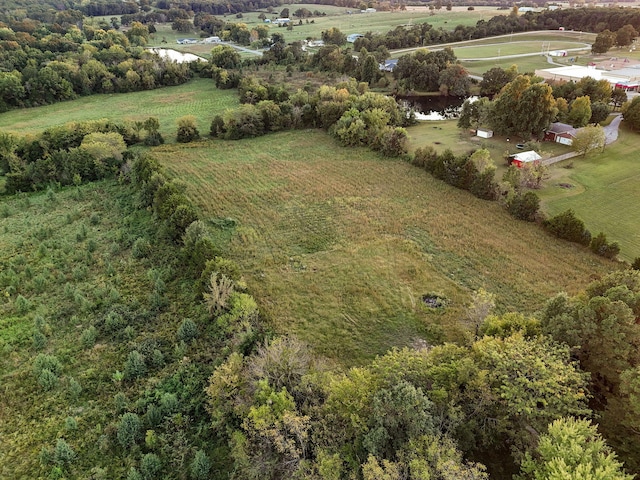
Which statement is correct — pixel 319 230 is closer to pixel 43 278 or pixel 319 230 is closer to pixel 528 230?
pixel 528 230

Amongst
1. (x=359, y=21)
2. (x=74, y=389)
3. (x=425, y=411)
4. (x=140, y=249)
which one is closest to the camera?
(x=425, y=411)

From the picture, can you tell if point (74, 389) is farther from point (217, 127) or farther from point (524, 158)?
point (524, 158)

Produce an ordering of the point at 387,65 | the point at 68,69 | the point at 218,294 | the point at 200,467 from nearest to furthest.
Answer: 1. the point at 200,467
2. the point at 218,294
3. the point at 68,69
4. the point at 387,65

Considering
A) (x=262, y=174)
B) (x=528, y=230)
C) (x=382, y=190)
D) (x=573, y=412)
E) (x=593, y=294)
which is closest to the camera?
(x=573, y=412)

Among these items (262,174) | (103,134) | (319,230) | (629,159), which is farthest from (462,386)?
(103,134)

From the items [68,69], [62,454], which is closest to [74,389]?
[62,454]

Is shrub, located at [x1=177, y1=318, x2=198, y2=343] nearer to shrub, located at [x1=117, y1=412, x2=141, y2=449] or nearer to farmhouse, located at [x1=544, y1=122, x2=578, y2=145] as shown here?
shrub, located at [x1=117, y1=412, x2=141, y2=449]
